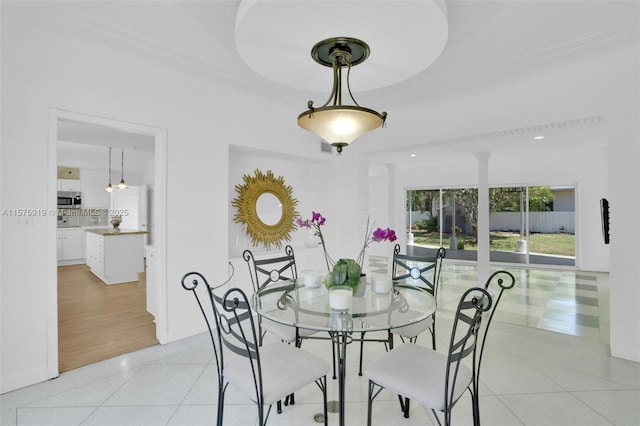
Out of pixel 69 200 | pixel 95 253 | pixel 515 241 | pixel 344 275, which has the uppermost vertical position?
pixel 69 200

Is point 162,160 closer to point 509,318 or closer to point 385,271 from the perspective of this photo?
point 509,318

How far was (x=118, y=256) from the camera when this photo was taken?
5.70 metres

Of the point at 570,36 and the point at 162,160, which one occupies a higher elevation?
the point at 570,36

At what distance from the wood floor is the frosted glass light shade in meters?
2.66

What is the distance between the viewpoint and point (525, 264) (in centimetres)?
740

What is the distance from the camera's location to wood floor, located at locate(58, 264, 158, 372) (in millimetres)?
2896

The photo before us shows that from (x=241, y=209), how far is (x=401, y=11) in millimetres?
3073

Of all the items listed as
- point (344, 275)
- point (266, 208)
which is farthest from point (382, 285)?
point (266, 208)

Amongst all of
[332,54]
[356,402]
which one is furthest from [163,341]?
[332,54]

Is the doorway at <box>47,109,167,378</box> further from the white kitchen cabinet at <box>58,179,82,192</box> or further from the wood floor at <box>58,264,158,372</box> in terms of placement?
the white kitchen cabinet at <box>58,179,82,192</box>

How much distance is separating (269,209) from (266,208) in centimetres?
5

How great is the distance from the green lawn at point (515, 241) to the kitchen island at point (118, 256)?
6.76 meters

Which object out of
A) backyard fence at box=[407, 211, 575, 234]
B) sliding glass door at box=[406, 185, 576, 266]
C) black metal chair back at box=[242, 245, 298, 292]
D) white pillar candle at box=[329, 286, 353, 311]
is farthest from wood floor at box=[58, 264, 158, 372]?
backyard fence at box=[407, 211, 575, 234]

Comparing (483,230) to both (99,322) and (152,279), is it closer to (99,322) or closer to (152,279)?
(152,279)
